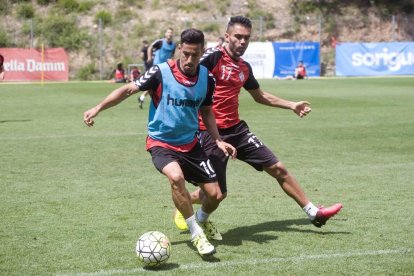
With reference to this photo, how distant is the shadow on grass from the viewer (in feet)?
22.4

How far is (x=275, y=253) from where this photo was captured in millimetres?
6305

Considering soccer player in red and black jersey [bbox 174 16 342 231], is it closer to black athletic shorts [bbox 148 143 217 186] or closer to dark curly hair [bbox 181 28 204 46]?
black athletic shorts [bbox 148 143 217 186]

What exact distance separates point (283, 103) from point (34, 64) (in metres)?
31.5

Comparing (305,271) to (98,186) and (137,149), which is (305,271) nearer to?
(98,186)

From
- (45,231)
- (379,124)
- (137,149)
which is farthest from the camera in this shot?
(379,124)

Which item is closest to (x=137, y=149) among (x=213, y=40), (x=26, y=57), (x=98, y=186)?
(x=98, y=186)

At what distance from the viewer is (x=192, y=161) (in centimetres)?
654

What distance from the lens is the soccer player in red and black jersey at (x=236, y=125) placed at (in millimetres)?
7121

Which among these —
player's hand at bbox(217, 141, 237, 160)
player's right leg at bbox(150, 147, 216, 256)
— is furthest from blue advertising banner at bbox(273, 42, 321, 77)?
player's right leg at bbox(150, 147, 216, 256)

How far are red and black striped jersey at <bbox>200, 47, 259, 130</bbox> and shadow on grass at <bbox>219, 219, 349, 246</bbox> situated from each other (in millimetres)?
1032

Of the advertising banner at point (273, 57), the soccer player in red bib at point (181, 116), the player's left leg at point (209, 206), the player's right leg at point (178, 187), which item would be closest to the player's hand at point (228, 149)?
the soccer player in red bib at point (181, 116)

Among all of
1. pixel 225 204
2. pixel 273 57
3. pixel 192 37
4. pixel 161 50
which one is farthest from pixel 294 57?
pixel 192 37

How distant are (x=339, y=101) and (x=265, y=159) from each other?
16245 mm

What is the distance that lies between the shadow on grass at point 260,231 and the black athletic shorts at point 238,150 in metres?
0.43
